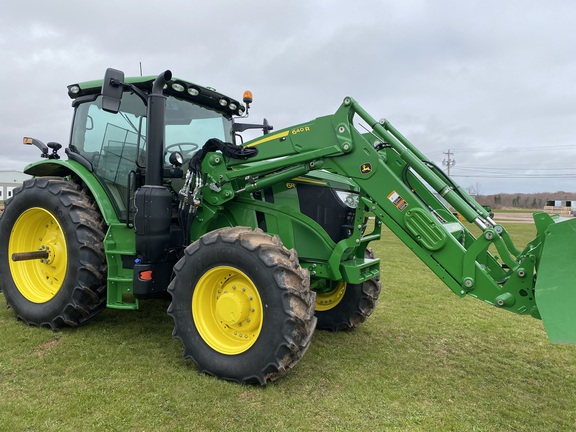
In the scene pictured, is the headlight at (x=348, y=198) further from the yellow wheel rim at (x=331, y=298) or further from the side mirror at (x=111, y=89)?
the side mirror at (x=111, y=89)

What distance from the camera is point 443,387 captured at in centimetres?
353

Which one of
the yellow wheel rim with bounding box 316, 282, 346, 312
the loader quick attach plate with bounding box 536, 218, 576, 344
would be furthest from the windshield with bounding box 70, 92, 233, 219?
the loader quick attach plate with bounding box 536, 218, 576, 344

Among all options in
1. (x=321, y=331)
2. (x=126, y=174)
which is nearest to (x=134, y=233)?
(x=126, y=174)

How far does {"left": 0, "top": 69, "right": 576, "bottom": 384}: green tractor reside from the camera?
11.0 ft

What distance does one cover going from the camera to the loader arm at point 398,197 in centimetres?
330

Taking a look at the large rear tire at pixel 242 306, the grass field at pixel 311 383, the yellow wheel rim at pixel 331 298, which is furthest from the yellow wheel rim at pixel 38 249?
the yellow wheel rim at pixel 331 298

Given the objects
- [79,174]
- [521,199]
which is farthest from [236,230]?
[521,199]

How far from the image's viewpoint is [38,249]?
16.1ft

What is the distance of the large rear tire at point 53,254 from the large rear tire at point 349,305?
8.00ft

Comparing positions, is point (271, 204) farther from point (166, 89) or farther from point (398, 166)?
point (166, 89)

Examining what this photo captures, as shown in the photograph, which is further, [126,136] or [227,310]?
[126,136]

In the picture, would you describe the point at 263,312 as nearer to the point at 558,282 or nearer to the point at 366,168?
the point at 366,168

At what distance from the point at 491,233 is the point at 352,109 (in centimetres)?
154

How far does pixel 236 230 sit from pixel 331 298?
182 cm
